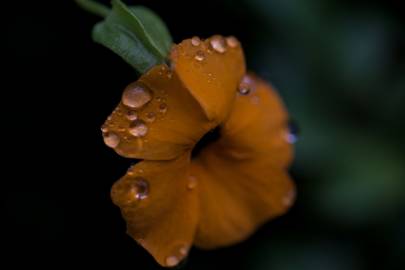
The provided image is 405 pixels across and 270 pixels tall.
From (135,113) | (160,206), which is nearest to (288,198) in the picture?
(160,206)

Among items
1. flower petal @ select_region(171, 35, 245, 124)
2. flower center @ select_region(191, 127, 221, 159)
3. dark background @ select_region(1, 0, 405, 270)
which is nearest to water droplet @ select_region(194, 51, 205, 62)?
flower petal @ select_region(171, 35, 245, 124)

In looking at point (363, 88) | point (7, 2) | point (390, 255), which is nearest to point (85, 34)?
point (7, 2)

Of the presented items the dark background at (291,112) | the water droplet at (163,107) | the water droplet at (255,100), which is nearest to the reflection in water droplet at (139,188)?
the water droplet at (163,107)

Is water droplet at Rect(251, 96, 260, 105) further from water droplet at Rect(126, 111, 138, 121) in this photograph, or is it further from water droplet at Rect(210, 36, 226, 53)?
water droplet at Rect(126, 111, 138, 121)

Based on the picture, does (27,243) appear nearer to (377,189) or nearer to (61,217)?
(61,217)

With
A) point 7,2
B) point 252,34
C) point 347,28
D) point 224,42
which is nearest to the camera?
point 224,42

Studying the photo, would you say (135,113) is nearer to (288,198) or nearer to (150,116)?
(150,116)

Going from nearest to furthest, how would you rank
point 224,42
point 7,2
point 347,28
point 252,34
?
point 224,42 → point 7,2 → point 252,34 → point 347,28
